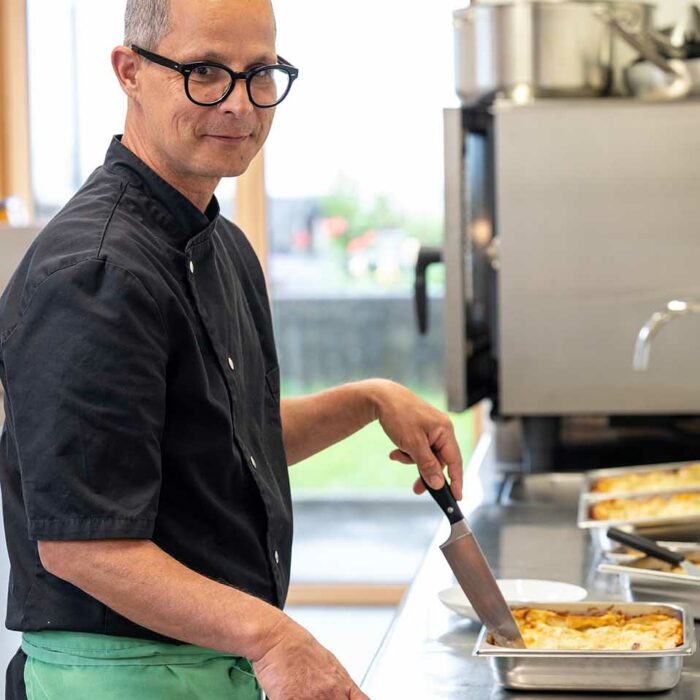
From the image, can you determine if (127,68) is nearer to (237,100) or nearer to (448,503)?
(237,100)

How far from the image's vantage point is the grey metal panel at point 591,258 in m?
2.53

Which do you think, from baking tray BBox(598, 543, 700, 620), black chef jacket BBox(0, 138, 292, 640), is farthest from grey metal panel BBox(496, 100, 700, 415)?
black chef jacket BBox(0, 138, 292, 640)

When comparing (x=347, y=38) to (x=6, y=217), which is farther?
(x=347, y=38)

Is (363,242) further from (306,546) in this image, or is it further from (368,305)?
(306,546)

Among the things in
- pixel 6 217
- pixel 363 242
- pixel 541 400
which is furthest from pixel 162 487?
pixel 363 242

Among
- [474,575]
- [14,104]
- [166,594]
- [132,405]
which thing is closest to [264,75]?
[132,405]

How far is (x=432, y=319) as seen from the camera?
4398 mm

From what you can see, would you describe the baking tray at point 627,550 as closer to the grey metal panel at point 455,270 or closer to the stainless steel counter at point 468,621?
the stainless steel counter at point 468,621

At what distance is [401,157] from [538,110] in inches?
71.5

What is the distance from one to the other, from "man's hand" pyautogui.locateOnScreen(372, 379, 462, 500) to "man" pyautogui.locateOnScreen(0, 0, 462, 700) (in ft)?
0.56

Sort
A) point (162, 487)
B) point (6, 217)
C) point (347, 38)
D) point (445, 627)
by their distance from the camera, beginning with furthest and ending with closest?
point (347, 38) → point (6, 217) → point (445, 627) → point (162, 487)

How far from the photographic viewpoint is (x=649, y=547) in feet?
5.77

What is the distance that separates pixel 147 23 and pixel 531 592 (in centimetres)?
92

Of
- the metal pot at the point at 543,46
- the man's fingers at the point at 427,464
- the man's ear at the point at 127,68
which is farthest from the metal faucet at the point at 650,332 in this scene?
the man's ear at the point at 127,68
